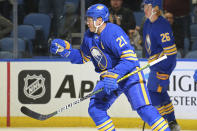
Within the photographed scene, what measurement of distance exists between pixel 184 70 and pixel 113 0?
3.95 feet

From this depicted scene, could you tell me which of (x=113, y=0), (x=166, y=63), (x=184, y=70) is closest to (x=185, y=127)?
(x=184, y=70)

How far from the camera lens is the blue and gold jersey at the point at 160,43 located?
5254mm

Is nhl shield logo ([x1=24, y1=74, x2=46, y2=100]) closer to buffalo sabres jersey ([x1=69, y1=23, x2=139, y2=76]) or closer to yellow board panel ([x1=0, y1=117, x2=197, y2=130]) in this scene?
yellow board panel ([x1=0, y1=117, x2=197, y2=130])

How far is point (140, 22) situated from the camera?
6461 mm

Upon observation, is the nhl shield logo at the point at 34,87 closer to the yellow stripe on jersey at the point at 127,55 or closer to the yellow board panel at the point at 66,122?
the yellow board panel at the point at 66,122

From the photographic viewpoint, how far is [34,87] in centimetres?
645

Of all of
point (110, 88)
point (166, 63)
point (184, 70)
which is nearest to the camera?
point (110, 88)

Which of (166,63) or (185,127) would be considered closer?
(166,63)

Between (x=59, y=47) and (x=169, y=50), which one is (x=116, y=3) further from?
(x=59, y=47)

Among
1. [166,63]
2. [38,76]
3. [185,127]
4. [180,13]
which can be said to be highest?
[180,13]

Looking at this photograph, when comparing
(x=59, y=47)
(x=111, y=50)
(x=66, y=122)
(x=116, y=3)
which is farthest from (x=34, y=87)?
Result: (x=111, y=50)

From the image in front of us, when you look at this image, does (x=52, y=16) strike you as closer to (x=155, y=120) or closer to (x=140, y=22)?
(x=140, y=22)

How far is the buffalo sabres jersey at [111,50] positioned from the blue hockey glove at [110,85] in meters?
0.08

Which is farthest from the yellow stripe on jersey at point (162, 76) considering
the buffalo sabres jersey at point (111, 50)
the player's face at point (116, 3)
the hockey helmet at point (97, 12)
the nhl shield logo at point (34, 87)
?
the nhl shield logo at point (34, 87)
